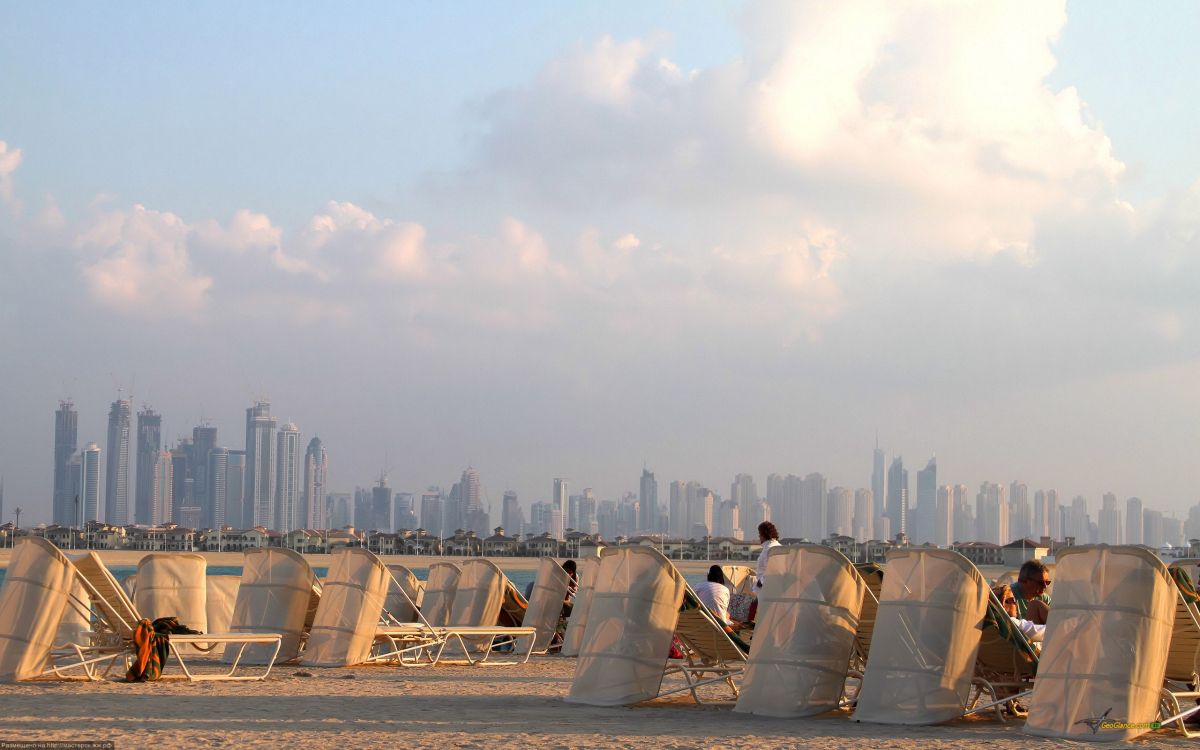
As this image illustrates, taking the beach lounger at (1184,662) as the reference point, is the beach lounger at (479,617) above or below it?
below

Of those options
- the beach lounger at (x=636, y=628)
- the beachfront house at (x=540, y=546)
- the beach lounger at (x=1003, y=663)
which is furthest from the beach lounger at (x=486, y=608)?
the beachfront house at (x=540, y=546)

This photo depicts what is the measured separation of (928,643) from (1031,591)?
2.04 m

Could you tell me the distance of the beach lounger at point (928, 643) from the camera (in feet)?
29.6

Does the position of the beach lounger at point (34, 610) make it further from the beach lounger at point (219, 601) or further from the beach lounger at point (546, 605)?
the beach lounger at point (546, 605)

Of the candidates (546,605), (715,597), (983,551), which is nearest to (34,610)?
(715,597)

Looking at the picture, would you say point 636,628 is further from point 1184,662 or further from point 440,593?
point 440,593

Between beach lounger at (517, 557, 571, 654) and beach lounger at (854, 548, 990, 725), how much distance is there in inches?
344

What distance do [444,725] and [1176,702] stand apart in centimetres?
474

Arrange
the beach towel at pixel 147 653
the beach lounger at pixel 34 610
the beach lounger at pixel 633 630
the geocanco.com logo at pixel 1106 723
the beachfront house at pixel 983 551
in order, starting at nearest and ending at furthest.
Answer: the geocanco.com logo at pixel 1106 723 < the beach lounger at pixel 633 630 < the beach lounger at pixel 34 610 < the beach towel at pixel 147 653 < the beachfront house at pixel 983 551

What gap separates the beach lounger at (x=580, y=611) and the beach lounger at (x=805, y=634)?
5668mm

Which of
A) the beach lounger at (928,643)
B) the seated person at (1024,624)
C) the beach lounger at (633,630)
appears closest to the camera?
the beach lounger at (928,643)

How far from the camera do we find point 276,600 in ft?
47.1

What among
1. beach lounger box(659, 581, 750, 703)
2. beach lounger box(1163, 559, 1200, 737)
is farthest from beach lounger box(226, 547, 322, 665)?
beach lounger box(1163, 559, 1200, 737)

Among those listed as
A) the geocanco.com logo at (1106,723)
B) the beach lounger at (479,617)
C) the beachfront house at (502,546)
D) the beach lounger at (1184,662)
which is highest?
the beach lounger at (1184,662)
